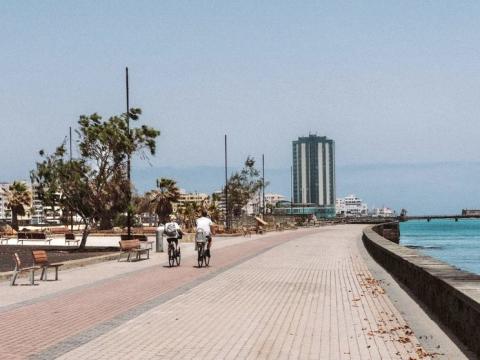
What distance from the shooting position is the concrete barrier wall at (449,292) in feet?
24.9

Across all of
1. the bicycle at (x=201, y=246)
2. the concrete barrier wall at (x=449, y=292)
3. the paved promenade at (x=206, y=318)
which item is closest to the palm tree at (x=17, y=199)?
the bicycle at (x=201, y=246)

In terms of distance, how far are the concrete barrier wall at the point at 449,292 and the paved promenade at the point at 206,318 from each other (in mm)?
588

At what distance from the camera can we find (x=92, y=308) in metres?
11.4

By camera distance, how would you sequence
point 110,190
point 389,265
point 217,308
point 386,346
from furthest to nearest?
point 110,190 < point 389,265 < point 217,308 < point 386,346

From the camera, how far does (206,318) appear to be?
10.2 meters

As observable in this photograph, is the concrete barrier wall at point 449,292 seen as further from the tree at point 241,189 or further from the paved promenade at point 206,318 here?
the tree at point 241,189

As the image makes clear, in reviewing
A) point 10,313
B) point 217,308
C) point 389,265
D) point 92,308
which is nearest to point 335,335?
point 217,308

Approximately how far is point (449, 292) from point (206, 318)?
3.65m

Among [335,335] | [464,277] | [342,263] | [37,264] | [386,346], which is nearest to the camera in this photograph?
[386,346]

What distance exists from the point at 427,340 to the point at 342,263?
1344 cm

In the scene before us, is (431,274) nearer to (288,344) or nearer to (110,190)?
(288,344)

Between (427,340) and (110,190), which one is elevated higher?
(110,190)

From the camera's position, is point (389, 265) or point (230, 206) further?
point (230, 206)

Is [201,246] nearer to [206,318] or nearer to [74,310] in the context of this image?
[74,310]
